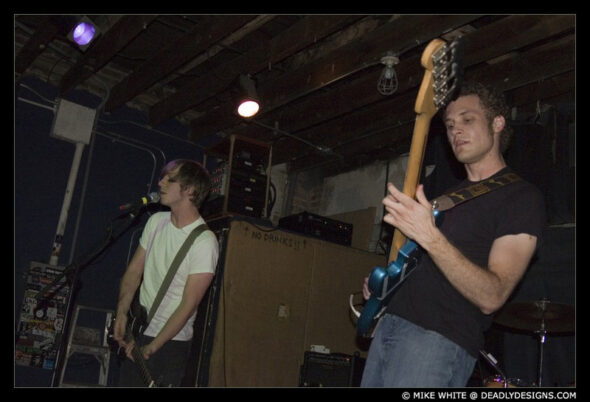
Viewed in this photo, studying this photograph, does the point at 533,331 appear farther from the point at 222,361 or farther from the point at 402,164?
the point at 402,164

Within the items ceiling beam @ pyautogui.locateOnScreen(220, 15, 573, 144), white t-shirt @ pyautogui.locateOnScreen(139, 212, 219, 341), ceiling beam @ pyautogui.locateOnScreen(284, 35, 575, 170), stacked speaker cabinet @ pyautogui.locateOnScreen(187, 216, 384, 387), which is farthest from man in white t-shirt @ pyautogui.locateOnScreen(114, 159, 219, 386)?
ceiling beam @ pyautogui.locateOnScreen(284, 35, 575, 170)

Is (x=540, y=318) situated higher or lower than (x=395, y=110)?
lower

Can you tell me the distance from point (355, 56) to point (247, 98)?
49.0 inches

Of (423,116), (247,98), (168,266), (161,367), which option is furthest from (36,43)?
(423,116)

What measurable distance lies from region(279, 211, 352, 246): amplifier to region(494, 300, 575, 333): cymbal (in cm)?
219

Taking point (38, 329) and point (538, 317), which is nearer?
point (538, 317)

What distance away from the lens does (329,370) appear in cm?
496

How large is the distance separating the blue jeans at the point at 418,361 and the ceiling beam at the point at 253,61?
3281 mm

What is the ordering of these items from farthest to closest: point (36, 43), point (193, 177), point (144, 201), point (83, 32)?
1. point (36, 43)
2. point (83, 32)
3. point (193, 177)
4. point (144, 201)

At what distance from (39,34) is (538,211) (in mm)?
5176

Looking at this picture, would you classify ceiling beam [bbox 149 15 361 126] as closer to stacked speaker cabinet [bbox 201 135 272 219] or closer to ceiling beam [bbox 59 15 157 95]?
stacked speaker cabinet [bbox 201 135 272 219]

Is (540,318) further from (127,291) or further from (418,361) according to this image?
(127,291)

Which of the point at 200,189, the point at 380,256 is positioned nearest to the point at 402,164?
the point at 380,256
